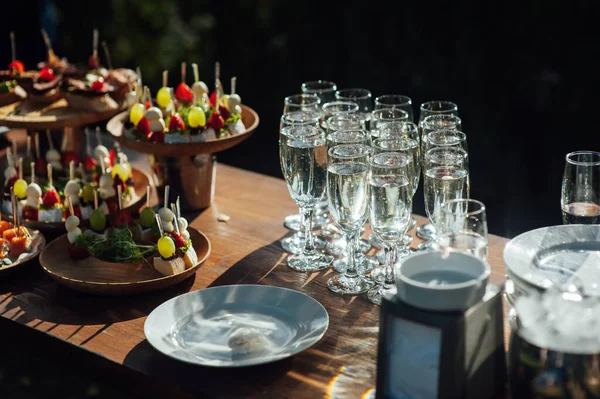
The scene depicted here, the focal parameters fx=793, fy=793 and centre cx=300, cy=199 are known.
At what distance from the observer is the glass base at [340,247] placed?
6.07 ft

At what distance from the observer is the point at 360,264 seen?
177 cm

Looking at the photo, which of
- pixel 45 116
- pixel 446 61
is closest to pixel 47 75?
pixel 45 116

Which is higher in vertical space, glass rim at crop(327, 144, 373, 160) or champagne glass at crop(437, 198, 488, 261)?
glass rim at crop(327, 144, 373, 160)

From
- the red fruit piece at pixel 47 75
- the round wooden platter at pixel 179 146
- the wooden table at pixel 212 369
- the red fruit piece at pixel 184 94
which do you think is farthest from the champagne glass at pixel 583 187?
the red fruit piece at pixel 47 75

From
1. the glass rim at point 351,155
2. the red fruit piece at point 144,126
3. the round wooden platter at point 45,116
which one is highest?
the glass rim at point 351,155

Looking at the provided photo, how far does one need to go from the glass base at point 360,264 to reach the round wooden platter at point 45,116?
101cm

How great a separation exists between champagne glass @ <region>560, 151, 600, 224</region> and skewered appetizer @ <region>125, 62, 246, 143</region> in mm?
943

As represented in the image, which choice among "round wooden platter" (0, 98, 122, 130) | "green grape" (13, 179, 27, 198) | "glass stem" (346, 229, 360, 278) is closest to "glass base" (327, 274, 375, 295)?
"glass stem" (346, 229, 360, 278)

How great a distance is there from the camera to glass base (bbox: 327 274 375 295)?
5.43 ft

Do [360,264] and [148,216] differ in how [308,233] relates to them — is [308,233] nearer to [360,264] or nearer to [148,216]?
[360,264]

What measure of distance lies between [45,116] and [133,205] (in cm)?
54

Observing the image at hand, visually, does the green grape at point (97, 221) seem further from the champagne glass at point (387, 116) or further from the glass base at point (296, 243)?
the champagne glass at point (387, 116)

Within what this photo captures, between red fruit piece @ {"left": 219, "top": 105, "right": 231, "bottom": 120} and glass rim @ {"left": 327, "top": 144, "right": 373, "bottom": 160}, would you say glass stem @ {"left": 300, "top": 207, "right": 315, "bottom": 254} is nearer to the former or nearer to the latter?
glass rim @ {"left": 327, "top": 144, "right": 373, "bottom": 160}

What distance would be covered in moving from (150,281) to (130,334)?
141 millimetres
